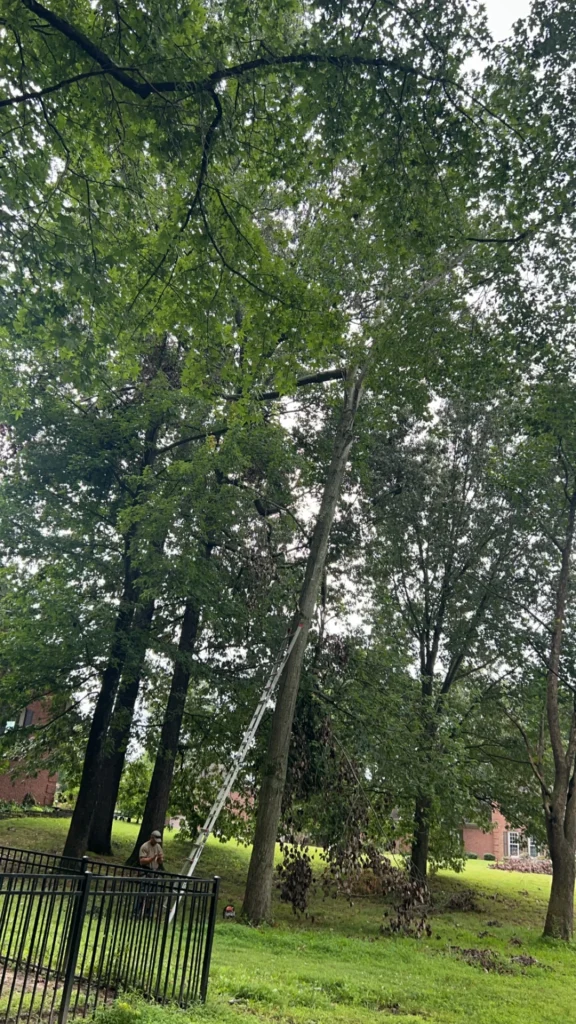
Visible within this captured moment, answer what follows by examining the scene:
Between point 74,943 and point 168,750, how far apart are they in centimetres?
960

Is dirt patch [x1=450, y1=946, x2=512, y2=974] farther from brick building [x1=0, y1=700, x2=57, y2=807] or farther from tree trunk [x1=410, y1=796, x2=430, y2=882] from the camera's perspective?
brick building [x1=0, y1=700, x2=57, y2=807]

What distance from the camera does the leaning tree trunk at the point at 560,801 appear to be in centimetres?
1335

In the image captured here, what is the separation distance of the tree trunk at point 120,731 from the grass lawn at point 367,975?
127 centimetres

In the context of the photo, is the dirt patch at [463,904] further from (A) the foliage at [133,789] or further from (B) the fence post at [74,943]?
(B) the fence post at [74,943]

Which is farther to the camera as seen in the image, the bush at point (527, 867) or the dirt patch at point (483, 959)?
the bush at point (527, 867)

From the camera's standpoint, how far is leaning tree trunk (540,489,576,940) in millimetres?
13352

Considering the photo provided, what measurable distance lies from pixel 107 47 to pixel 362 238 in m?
5.88

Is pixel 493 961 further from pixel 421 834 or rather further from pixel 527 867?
pixel 527 867

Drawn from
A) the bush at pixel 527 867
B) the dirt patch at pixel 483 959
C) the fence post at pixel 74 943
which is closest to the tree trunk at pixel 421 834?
the dirt patch at pixel 483 959

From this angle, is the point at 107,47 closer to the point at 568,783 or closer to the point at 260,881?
the point at 260,881

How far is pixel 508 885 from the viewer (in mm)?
23094

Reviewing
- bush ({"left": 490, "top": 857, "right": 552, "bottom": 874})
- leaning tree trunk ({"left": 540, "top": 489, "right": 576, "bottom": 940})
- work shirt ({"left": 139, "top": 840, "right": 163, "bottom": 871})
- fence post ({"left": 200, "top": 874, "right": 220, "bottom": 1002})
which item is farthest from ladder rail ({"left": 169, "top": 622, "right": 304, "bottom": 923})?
bush ({"left": 490, "top": 857, "right": 552, "bottom": 874})

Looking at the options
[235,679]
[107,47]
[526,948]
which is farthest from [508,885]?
[107,47]

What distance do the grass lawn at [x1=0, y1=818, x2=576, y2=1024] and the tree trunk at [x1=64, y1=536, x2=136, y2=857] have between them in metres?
3.09
